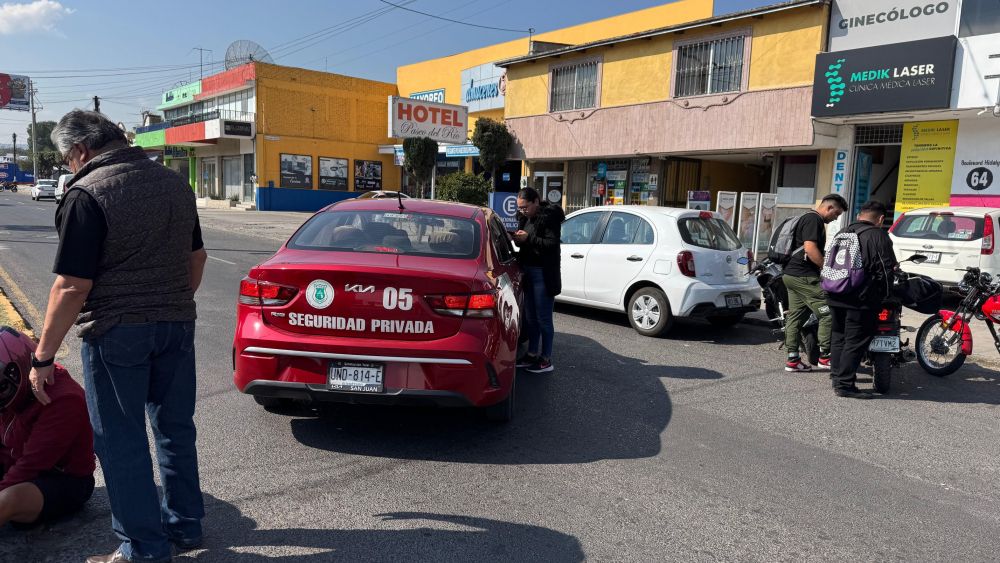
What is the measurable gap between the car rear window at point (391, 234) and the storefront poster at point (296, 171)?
3430 centimetres

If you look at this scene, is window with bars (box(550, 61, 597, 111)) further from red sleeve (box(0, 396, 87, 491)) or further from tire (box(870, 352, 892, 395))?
Result: red sleeve (box(0, 396, 87, 491))

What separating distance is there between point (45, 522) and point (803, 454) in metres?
4.35

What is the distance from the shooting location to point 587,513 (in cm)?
356

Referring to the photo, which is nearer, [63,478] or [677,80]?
[63,478]

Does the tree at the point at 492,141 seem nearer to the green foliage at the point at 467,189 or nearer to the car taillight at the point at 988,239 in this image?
the green foliage at the point at 467,189

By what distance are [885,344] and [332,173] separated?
3623cm

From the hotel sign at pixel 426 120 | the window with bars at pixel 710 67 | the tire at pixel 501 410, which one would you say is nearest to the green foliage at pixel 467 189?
the hotel sign at pixel 426 120

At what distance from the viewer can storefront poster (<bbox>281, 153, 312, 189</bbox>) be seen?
1471 inches

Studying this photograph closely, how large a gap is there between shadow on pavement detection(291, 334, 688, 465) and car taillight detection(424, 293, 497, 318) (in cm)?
91

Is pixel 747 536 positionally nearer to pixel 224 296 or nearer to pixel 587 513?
pixel 587 513

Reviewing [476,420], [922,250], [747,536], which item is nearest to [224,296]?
[476,420]

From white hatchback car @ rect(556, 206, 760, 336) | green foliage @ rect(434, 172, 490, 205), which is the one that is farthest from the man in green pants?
green foliage @ rect(434, 172, 490, 205)

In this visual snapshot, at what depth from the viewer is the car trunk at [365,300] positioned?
404 cm

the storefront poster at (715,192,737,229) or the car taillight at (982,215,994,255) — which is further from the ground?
the storefront poster at (715,192,737,229)
